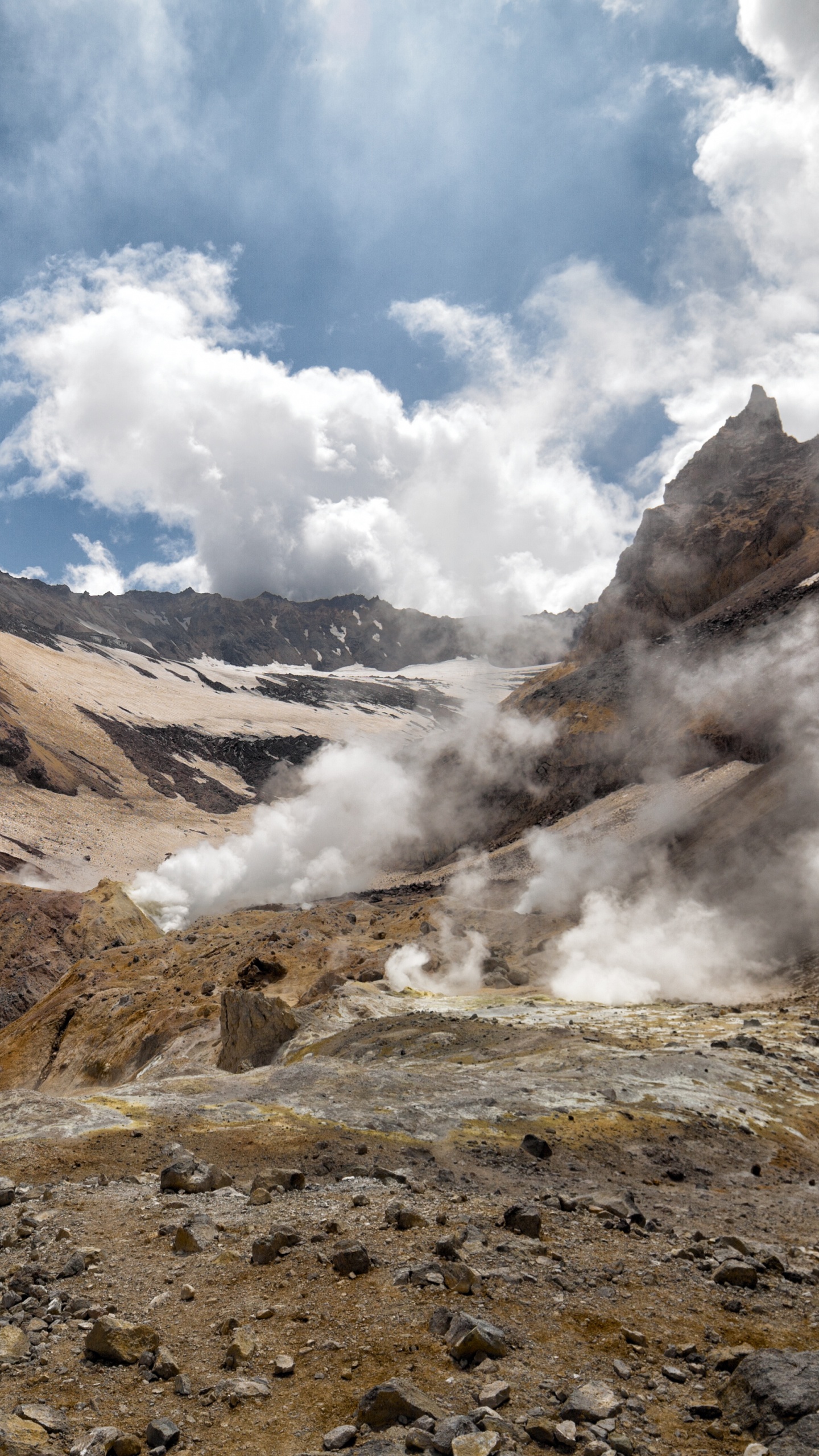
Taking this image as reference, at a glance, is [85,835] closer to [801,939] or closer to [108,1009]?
[108,1009]

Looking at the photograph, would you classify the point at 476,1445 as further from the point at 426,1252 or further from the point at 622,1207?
the point at 622,1207

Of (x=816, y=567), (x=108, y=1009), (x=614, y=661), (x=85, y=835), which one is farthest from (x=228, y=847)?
(x=816, y=567)

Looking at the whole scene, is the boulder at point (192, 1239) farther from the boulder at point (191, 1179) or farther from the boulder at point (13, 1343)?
the boulder at point (13, 1343)

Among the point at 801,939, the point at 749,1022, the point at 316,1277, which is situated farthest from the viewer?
the point at 801,939

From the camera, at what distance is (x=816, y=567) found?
2734 inches

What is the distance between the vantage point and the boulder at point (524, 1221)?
9.66 meters

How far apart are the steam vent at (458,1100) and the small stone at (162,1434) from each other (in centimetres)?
3

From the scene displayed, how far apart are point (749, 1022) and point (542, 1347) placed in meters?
21.4

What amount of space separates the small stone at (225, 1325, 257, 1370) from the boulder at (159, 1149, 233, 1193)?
507 centimetres

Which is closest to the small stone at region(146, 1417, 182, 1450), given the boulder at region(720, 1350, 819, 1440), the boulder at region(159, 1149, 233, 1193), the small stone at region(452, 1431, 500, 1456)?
the small stone at region(452, 1431, 500, 1456)

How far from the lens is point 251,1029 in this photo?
26.8 metres

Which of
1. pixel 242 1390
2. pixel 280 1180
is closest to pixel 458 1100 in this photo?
pixel 280 1180

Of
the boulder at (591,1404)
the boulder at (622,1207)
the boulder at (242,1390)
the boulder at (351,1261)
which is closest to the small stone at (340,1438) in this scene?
the boulder at (242,1390)

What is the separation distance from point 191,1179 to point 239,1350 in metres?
5.70
